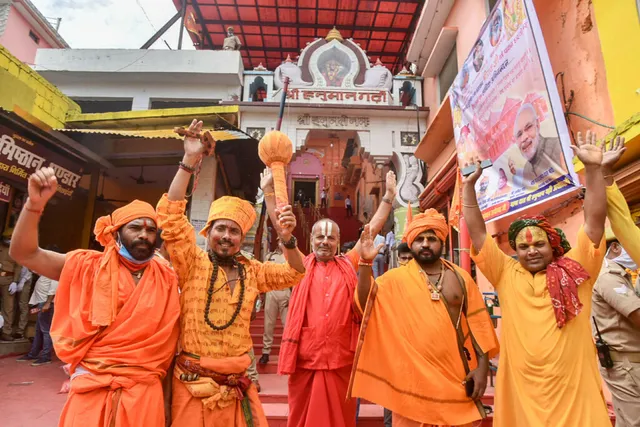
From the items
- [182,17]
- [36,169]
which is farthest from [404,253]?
[182,17]

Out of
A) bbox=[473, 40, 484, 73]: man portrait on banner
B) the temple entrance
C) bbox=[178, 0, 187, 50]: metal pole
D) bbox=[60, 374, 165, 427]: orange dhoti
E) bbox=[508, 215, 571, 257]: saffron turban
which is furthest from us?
the temple entrance

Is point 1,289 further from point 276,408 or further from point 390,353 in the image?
point 390,353

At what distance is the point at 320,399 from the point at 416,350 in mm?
845

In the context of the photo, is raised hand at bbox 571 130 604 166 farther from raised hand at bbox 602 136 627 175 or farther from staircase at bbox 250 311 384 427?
staircase at bbox 250 311 384 427

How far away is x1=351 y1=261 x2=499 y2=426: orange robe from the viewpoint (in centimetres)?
243

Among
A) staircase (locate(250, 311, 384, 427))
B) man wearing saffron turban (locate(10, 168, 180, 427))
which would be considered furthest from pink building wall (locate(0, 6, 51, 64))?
man wearing saffron turban (locate(10, 168, 180, 427))

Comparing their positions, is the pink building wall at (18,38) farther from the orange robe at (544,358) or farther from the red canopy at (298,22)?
the orange robe at (544,358)

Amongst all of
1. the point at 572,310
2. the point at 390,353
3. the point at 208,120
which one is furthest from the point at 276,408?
the point at 208,120

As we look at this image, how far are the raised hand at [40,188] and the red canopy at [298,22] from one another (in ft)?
37.3

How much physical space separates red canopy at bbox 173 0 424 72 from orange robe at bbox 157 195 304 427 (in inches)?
446

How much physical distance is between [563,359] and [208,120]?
743 centimetres

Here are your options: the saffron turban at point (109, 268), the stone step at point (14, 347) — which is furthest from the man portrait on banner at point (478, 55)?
the stone step at point (14, 347)

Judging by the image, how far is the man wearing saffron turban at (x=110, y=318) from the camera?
1.85 meters

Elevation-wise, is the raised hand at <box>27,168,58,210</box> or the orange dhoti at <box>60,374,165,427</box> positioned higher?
the raised hand at <box>27,168,58,210</box>
